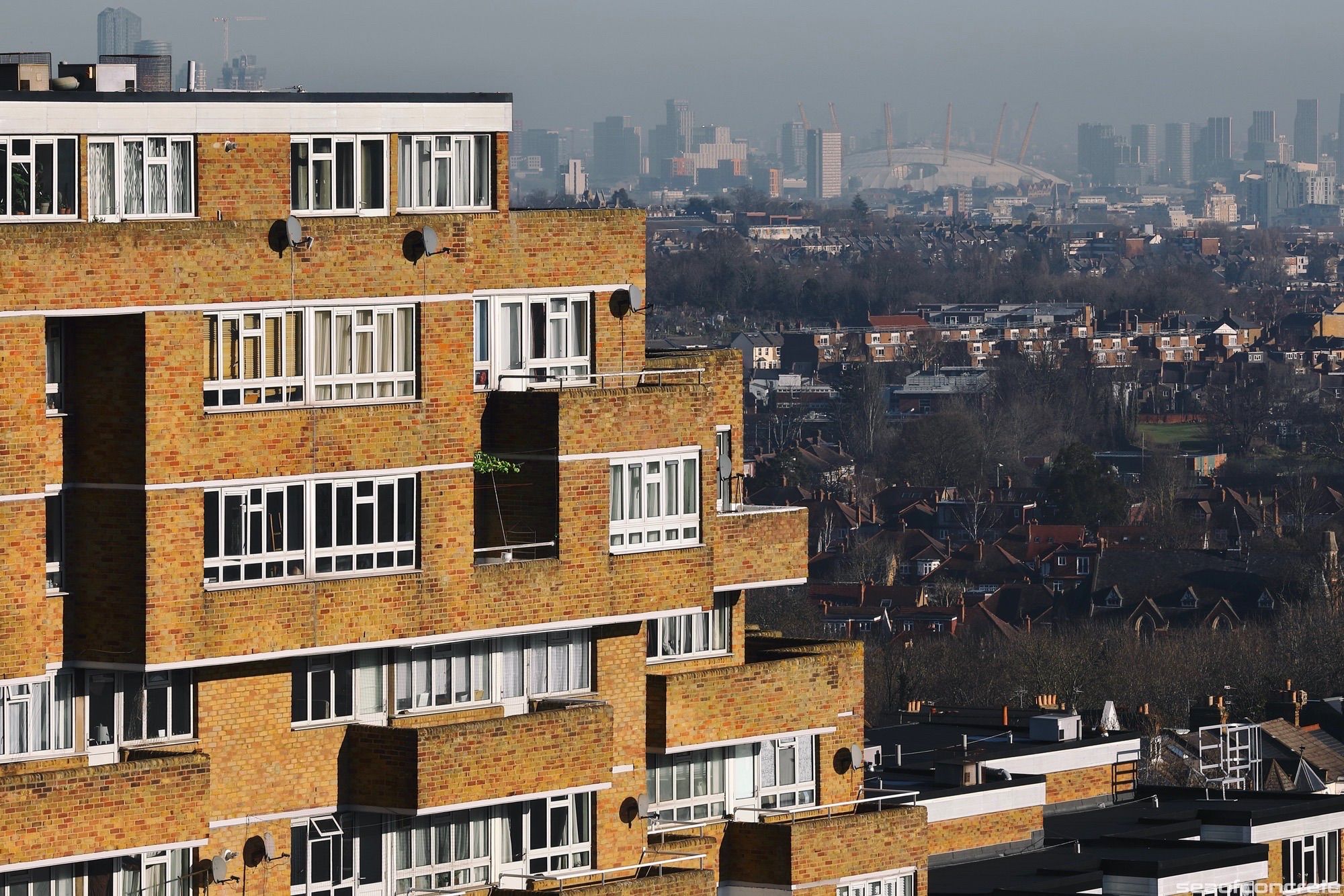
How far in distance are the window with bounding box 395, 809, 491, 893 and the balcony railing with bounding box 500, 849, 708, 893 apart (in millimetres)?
286

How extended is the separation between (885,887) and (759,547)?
10.3ft

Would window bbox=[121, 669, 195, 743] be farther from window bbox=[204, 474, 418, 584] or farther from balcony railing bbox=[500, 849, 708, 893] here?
balcony railing bbox=[500, 849, 708, 893]

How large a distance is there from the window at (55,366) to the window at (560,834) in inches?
193

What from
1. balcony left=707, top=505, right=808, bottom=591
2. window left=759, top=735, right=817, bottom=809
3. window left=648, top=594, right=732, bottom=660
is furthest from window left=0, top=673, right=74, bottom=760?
window left=759, top=735, right=817, bottom=809

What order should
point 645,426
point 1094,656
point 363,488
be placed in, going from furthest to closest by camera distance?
point 1094,656, point 645,426, point 363,488

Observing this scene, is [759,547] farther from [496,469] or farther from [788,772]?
[496,469]

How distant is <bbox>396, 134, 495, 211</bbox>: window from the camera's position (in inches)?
966

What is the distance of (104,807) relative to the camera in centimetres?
2214

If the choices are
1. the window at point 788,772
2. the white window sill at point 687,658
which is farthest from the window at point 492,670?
the window at point 788,772

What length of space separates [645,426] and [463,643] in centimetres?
222

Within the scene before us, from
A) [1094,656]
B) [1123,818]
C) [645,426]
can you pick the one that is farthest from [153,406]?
[1094,656]

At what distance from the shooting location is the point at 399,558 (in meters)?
24.0

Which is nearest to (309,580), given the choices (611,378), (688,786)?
(611,378)

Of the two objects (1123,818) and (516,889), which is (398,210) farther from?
(1123,818)
